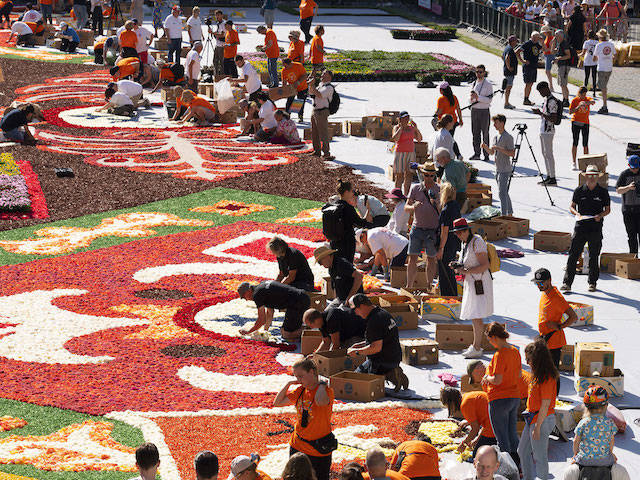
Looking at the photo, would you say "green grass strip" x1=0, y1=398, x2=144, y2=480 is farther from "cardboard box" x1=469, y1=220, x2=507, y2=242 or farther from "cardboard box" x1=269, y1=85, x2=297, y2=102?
"cardboard box" x1=269, y1=85, x2=297, y2=102

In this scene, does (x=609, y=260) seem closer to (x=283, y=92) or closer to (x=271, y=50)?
(x=283, y=92)

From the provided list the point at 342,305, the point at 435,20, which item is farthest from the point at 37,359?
the point at 435,20

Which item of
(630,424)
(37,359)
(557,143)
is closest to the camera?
(630,424)

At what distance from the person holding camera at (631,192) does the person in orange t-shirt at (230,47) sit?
61.0ft

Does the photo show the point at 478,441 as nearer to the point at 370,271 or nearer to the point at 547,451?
the point at 547,451

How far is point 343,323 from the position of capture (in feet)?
45.0

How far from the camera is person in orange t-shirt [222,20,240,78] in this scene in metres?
33.6

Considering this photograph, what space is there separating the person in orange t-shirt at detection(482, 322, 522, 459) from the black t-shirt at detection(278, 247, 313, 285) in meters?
4.88

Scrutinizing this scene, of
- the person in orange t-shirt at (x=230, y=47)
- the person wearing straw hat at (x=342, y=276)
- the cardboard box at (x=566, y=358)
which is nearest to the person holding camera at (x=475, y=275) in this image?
the cardboard box at (x=566, y=358)

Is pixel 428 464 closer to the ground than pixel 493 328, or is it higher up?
closer to the ground

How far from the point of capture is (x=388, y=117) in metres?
28.6

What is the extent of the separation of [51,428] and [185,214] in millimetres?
9841

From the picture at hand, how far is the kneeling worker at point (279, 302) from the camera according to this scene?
14617 millimetres

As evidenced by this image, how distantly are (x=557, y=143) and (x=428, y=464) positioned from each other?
61.9 feet
